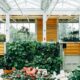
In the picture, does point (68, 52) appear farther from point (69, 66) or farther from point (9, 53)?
point (9, 53)

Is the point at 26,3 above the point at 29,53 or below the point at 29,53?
above

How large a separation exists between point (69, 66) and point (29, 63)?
1.66 m

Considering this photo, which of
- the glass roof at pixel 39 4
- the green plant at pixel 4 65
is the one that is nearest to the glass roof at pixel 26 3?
the glass roof at pixel 39 4

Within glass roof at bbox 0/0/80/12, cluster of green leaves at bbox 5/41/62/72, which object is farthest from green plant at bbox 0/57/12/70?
glass roof at bbox 0/0/80/12

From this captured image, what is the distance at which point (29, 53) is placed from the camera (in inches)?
451

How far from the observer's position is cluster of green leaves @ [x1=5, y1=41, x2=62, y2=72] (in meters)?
11.4

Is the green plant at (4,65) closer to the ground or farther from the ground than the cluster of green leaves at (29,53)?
closer to the ground

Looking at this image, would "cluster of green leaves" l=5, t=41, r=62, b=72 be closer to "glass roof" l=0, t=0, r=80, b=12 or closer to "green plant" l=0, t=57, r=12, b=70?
"green plant" l=0, t=57, r=12, b=70

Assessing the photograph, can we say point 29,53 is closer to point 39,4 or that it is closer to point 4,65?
point 4,65

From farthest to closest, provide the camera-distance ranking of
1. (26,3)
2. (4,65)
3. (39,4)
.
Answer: (26,3) → (39,4) → (4,65)

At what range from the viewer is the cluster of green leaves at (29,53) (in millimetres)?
11352

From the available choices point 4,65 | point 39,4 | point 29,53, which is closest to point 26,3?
point 39,4

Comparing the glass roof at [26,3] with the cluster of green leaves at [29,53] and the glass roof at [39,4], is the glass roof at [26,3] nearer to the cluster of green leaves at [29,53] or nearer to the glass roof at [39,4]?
the glass roof at [39,4]

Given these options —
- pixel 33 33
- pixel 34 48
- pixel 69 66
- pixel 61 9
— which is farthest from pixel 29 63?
pixel 33 33
